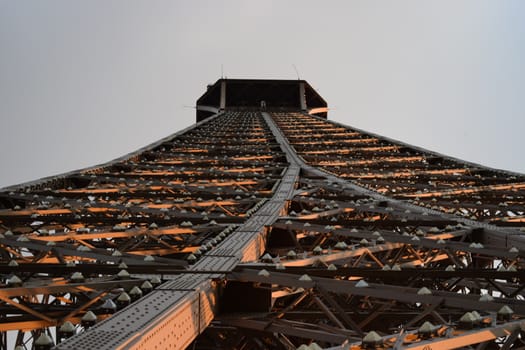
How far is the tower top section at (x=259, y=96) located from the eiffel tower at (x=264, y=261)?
26556 millimetres

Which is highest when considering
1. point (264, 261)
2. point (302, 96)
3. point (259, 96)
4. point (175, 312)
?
point (175, 312)

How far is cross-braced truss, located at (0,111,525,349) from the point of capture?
4391mm

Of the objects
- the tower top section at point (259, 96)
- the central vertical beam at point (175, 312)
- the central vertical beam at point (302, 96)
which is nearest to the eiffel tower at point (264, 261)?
the central vertical beam at point (175, 312)

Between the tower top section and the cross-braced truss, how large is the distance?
27.5 m

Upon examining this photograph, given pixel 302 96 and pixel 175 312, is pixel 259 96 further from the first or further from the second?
pixel 175 312

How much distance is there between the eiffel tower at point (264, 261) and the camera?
4.37 m

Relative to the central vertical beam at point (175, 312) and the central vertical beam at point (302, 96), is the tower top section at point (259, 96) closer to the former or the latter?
the central vertical beam at point (302, 96)

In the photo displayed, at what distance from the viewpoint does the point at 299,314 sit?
5.36 metres

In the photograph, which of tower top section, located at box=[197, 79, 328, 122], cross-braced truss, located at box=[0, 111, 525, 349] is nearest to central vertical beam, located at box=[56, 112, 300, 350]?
cross-braced truss, located at box=[0, 111, 525, 349]

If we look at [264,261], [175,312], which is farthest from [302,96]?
[175,312]

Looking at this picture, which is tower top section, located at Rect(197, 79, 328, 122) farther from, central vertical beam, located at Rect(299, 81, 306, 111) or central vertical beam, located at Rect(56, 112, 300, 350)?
central vertical beam, located at Rect(56, 112, 300, 350)

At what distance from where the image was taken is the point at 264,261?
606cm

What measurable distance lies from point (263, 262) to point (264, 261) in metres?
0.06

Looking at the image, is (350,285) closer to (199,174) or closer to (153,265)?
(153,265)
